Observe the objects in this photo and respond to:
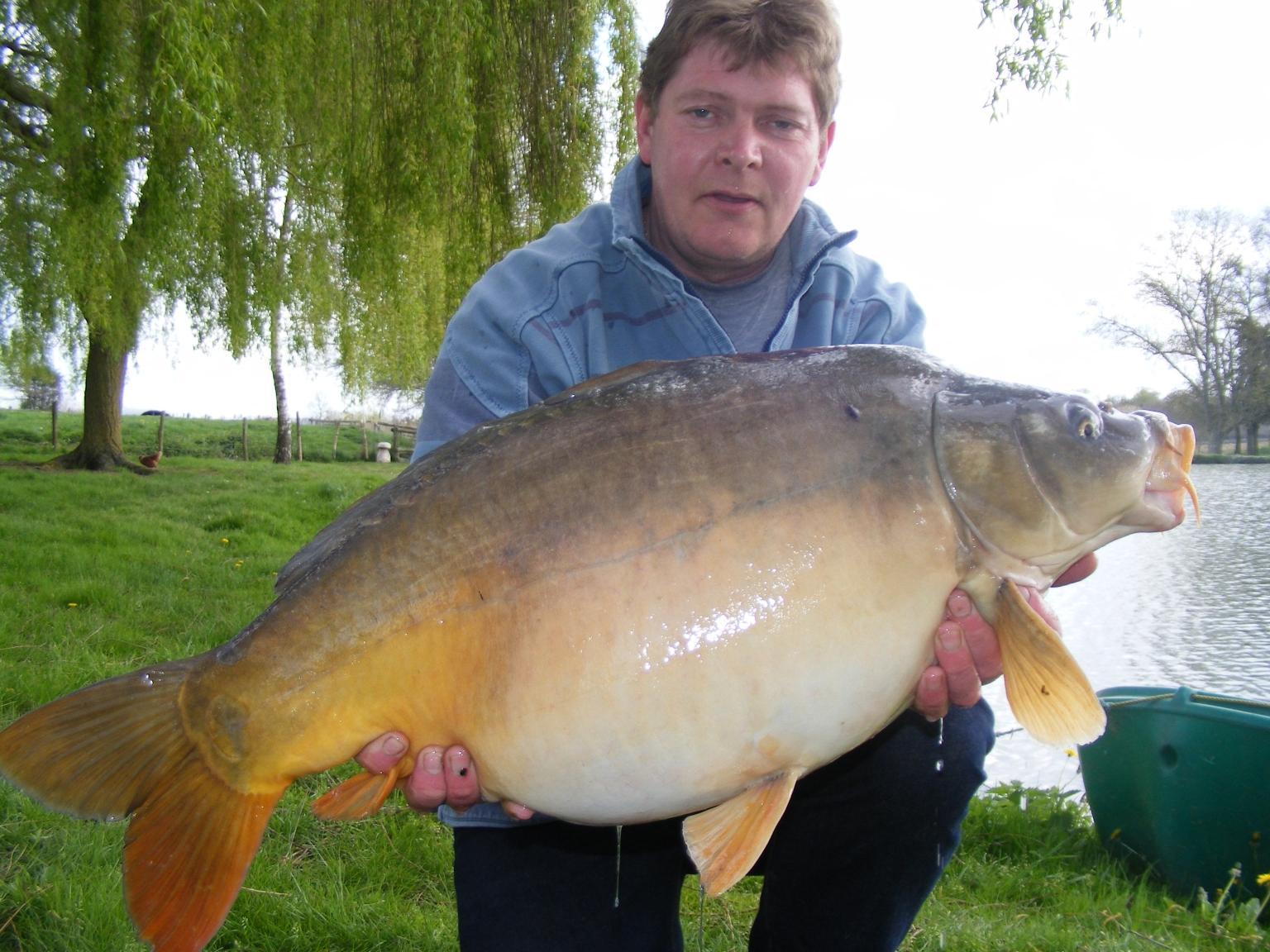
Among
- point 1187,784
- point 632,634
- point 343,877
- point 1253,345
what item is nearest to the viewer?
point 632,634

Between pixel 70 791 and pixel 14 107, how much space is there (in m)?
9.40

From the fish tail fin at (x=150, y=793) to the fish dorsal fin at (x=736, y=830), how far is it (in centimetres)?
59

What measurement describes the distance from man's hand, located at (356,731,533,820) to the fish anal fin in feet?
0.50

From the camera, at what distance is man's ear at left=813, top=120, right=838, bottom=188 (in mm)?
1989

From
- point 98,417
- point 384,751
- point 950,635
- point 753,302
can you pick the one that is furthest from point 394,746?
point 98,417

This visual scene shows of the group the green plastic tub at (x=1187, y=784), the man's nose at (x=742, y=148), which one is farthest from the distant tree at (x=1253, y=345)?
the man's nose at (x=742, y=148)

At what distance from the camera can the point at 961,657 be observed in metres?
1.36

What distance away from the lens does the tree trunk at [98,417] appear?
1148cm

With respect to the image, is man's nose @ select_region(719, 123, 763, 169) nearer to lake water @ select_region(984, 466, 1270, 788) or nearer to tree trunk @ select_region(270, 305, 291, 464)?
lake water @ select_region(984, 466, 1270, 788)

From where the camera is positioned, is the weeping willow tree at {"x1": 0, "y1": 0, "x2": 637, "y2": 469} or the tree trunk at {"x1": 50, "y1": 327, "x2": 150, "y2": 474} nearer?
the weeping willow tree at {"x1": 0, "y1": 0, "x2": 637, "y2": 469}

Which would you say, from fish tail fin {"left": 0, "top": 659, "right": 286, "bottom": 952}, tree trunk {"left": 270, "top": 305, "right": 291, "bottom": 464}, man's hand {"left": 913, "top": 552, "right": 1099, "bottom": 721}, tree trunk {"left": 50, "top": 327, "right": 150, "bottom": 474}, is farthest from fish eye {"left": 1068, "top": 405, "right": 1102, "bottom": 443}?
tree trunk {"left": 270, "top": 305, "right": 291, "bottom": 464}

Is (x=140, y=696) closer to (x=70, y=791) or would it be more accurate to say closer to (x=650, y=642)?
(x=70, y=791)

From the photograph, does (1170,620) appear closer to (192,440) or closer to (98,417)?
(98,417)

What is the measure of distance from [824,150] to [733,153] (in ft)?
1.09
